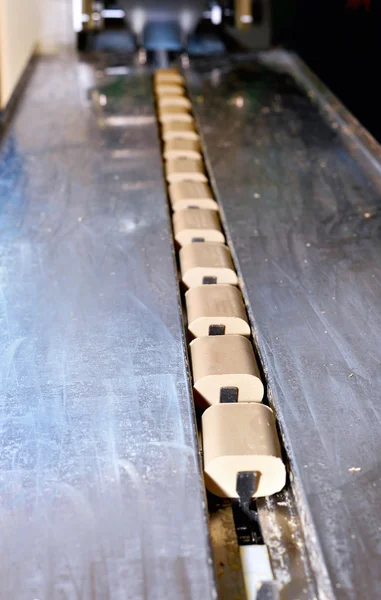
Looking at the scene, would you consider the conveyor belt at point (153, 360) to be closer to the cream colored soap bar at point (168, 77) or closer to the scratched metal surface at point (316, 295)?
the scratched metal surface at point (316, 295)

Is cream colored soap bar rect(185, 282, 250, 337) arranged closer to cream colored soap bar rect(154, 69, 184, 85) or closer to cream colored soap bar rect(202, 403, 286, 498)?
cream colored soap bar rect(202, 403, 286, 498)

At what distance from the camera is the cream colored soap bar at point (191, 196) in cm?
226

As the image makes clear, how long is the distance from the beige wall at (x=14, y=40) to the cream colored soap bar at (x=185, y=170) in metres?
1.11

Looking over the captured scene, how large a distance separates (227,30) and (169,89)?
145 centimetres

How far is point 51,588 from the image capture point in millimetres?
→ 1010

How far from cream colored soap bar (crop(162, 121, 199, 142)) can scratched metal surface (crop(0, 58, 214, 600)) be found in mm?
311

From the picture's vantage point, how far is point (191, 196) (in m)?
2.31

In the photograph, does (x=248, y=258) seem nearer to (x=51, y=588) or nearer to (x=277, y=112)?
(x=51, y=588)

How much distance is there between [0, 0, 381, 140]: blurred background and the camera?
14.0ft

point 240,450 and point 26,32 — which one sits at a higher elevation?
point 26,32

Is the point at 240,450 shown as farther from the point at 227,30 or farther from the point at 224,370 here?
the point at 227,30

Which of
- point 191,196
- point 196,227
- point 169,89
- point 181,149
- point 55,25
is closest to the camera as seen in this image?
Answer: point 196,227

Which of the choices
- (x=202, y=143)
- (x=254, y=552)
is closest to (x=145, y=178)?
(x=202, y=143)

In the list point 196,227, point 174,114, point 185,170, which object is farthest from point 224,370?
point 174,114
